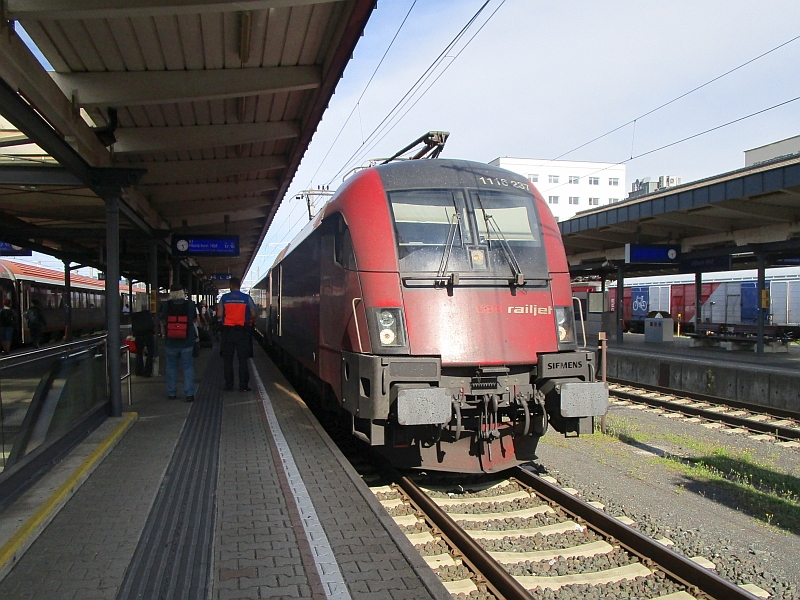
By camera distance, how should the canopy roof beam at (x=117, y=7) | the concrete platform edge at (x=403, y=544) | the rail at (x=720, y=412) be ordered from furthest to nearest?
the rail at (x=720, y=412)
the canopy roof beam at (x=117, y=7)
the concrete platform edge at (x=403, y=544)

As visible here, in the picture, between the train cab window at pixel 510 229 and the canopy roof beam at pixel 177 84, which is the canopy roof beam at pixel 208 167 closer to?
the canopy roof beam at pixel 177 84

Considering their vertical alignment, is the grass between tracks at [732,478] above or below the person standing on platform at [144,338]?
below

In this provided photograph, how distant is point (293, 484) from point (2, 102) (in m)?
4.03

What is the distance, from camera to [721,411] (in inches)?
455

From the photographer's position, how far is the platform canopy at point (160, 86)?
5.44 meters

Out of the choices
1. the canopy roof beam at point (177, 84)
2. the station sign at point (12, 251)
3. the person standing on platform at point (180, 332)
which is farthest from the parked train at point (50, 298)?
the canopy roof beam at point (177, 84)

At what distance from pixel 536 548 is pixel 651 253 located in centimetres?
1735

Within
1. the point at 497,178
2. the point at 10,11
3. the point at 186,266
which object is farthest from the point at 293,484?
the point at 186,266

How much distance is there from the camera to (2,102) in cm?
530

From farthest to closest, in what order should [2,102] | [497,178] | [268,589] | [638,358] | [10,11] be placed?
[638,358], [497,178], [2,102], [10,11], [268,589]

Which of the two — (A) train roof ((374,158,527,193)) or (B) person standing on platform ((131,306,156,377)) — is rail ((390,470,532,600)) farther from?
(B) person standing on platform ((131,306,156,377))

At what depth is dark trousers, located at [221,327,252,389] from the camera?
415 inches

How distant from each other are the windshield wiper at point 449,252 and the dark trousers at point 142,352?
27.7ft

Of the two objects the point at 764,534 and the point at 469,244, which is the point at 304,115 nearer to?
the point at 469,244
